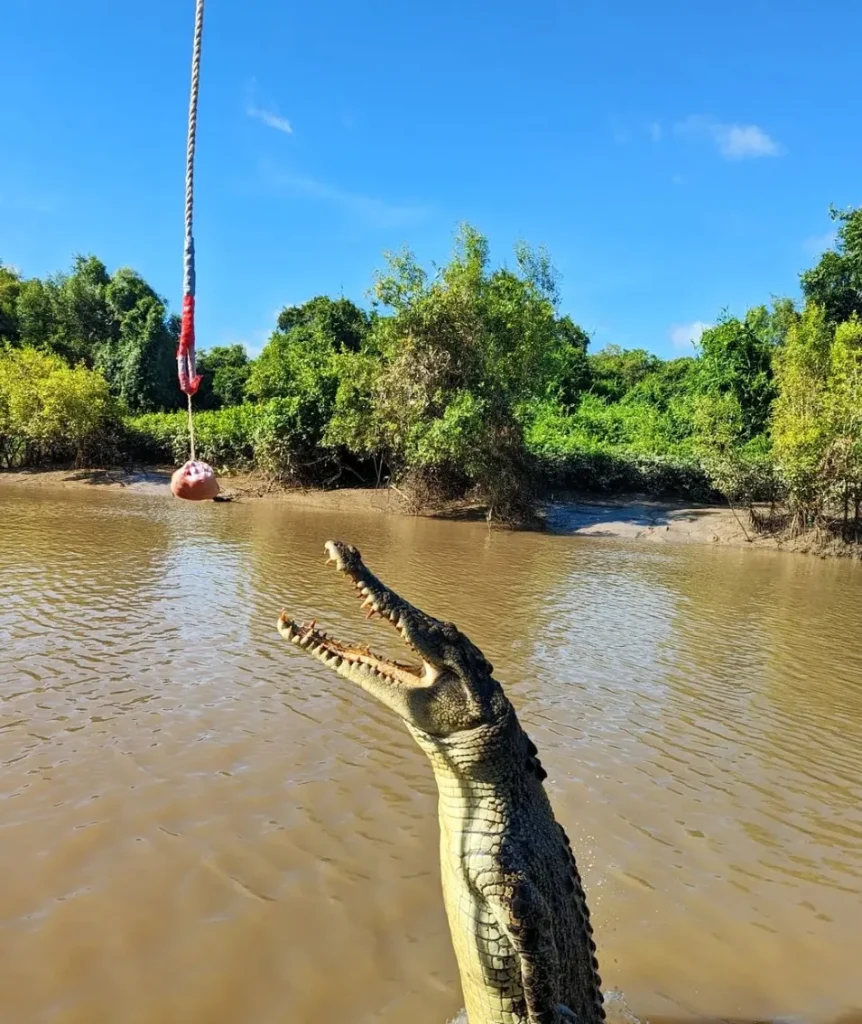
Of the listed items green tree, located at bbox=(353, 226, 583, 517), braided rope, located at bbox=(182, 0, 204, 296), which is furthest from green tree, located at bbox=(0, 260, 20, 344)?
braided rope, located at bbox=(182, 0, 204, 296)

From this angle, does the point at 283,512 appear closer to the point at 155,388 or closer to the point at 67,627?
the point at 67,627

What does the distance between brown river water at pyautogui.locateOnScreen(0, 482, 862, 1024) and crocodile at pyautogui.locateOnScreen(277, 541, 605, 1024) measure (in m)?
0.71

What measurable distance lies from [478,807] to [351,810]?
2149 mm

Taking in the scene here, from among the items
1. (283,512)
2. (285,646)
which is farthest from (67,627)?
(283,512)

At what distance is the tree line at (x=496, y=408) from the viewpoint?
18.3 meters

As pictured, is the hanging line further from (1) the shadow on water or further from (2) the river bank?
(2) the river bank

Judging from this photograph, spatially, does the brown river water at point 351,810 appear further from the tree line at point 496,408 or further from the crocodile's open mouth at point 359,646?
the tree line at point 496,408

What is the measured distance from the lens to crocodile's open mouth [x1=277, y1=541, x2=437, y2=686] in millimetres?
2621

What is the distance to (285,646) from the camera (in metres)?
7.76

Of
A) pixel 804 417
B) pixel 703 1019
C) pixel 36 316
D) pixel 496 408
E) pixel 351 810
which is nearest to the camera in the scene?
pixel 703 1019

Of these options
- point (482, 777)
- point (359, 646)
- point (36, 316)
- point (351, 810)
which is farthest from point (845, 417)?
point (36, 316)

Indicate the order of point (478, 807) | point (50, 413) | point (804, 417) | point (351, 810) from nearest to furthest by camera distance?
1. point (478, 807)
2. point (351, 810)
3. point (804, 417)
4. point (50, 413)

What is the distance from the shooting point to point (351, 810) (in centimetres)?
451

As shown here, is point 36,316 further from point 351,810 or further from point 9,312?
point 351,810
